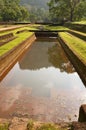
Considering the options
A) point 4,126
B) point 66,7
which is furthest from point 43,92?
point 66,7

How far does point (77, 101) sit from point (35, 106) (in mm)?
1738

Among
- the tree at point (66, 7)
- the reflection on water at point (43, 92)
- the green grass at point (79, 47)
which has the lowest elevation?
the reflection on water at point (43, 92)

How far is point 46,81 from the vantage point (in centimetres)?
1120

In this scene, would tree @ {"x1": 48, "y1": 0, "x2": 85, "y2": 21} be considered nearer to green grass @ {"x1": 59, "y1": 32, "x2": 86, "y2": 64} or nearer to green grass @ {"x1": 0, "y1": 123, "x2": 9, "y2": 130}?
green grass @ {"x1": 59, "y1": 32, "x2": 86, "y2": 64}

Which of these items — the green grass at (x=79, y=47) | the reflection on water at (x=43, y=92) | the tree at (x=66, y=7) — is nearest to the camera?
the reflection on water at (x=43, y=92)

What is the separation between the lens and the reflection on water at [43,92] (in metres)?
7.27

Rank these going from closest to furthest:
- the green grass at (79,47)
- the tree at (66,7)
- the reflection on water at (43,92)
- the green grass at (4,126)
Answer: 1. the green grass at (4,126)
2. the reflection on water at (43,92)
3. the green grass at (79,47)
4. the tree at (66,7)

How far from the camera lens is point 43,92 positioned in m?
9.35

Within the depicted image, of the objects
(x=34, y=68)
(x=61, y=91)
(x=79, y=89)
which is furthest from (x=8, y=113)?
(x=34, y=68)

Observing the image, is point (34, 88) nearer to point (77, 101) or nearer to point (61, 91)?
point (61, 91)

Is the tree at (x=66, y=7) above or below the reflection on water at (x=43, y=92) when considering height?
above

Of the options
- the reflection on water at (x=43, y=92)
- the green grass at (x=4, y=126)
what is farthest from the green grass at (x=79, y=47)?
the green grass at (x=4, y=126)

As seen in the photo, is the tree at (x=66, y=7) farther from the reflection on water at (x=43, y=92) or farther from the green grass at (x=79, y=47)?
the reflection on water at (x=43, y=92)

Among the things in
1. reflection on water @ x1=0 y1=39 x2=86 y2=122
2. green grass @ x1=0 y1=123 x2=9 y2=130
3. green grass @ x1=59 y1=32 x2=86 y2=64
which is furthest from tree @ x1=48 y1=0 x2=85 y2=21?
green grass @ x1=0 y1=123 x2=9 y2=130
